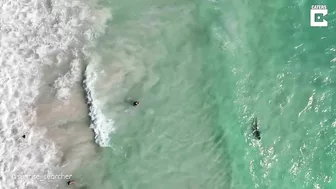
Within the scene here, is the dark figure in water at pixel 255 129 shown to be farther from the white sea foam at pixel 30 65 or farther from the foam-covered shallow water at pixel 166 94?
the white sea foam at pixel 30 65

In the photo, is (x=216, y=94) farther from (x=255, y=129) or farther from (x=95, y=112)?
(x=95, y=112)

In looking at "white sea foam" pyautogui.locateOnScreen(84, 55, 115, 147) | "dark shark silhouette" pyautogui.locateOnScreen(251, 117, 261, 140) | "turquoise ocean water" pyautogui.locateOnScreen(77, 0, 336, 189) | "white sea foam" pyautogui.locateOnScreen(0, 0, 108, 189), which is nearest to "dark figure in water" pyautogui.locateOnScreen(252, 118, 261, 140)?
"dark shark silhouette" pyautogui.locateOnScreen(251, 117, 261, 140)

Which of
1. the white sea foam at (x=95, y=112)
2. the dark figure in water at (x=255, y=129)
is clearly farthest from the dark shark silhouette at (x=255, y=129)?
the white sea foam at (x=95, y=112)

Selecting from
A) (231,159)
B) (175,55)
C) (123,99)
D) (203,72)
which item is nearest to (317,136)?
(231,159)

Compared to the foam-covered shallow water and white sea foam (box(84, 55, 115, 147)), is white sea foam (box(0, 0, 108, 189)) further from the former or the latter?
white sea foam (box(84, 55, 115, 147))

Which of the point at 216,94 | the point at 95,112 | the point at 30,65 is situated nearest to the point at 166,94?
the point at 216,94
